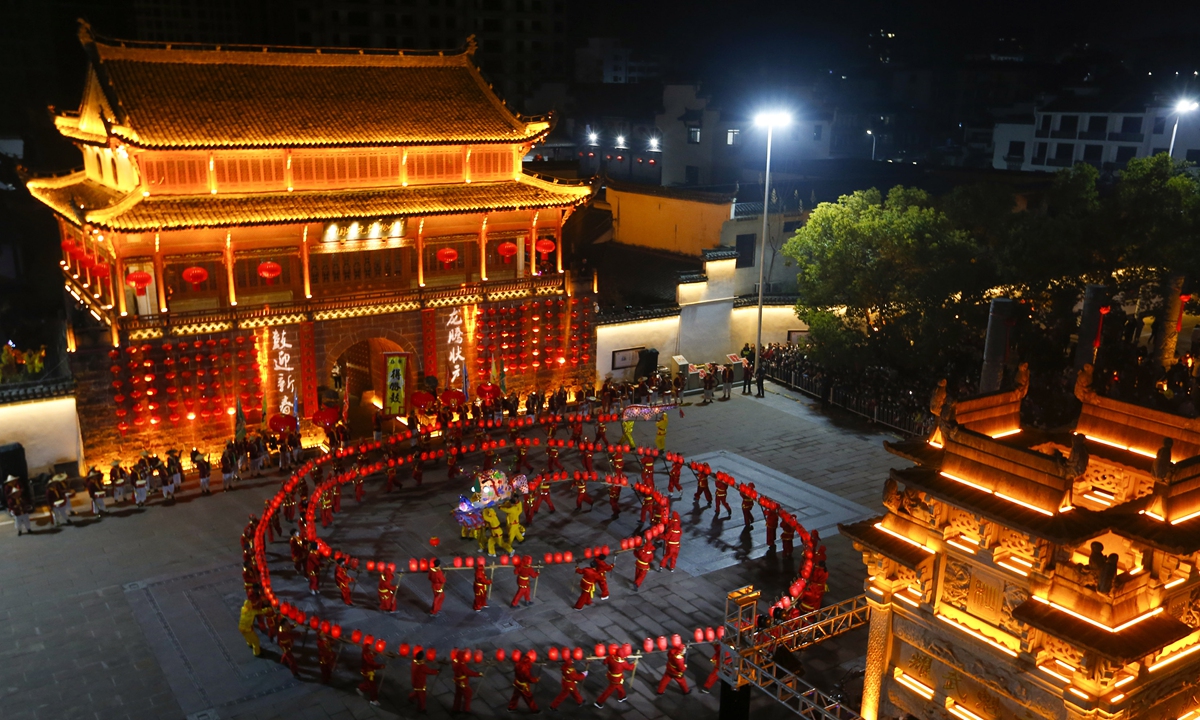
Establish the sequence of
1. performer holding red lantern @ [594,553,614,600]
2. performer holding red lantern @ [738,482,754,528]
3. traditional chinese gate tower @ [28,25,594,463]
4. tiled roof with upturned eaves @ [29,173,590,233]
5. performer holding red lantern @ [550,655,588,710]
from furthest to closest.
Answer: traditional chinese gate tower @ [28,25,594,463] < tiled roof with upturned eaves @ [29,173,590,233] < performer holding red lantern @ [738,482,754,528] < performer holding red lantern @ [594,553,614,600] < performer holding red lantern @ [550,655,588,710]

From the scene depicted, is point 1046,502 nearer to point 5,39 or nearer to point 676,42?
point 5,39

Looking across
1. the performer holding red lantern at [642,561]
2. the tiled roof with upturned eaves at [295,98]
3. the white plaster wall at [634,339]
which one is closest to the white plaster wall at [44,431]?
the tiled roof with upturned eaves at [295,98]

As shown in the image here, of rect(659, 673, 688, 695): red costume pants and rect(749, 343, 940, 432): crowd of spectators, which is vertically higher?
rect(749, 343, 940, 432): crowd of spectators

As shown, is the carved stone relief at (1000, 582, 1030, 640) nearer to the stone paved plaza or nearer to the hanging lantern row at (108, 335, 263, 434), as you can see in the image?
the stone paved plaza

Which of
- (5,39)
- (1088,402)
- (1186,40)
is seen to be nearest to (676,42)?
(1186,40)

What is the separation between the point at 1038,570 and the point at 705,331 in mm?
27575

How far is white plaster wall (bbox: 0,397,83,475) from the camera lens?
1055 inches

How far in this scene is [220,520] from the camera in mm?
25688

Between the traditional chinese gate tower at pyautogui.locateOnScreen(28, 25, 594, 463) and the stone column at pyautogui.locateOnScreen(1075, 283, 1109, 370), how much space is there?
1707cm

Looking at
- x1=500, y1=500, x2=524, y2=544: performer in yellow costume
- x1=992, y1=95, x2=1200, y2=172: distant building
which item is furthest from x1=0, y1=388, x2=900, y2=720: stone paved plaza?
x1=992, y1=95, x2=1200, y2=172: distant building

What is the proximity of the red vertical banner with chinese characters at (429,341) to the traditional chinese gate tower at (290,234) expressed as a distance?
0.05m

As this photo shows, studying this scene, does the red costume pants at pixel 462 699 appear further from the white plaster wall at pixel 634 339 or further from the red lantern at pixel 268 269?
the white plaster wall at pixel 634 339

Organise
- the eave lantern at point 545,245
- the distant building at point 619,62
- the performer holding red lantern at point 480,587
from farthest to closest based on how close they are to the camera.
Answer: the distant building at point 619,62 < the eave lantern at point 545,245 < the performer holding red lantern at point 480,587

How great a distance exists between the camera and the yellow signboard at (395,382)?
3161 cm
